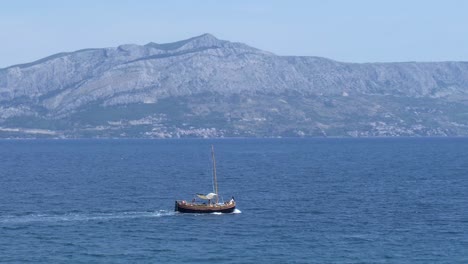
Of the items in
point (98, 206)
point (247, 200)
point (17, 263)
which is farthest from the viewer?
A: point (247, 200)

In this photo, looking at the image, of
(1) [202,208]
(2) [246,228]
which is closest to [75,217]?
(1) [202,208]

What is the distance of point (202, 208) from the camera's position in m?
149

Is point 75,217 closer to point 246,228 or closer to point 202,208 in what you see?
point 202,208

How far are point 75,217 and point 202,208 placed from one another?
22786 millimetres

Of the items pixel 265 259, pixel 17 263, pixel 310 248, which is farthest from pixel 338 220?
pixel 17 263

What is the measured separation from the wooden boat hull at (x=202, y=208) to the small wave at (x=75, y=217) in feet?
6.66

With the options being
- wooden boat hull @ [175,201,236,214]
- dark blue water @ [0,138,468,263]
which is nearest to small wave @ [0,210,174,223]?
dark blue water @ [0,138,468,263]

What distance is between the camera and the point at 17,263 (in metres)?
102

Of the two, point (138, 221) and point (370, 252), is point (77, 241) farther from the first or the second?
point (370, 252)

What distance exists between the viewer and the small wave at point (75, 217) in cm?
13751

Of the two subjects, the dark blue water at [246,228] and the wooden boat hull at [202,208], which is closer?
the dark blue water at [246,228]

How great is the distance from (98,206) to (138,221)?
956 inches

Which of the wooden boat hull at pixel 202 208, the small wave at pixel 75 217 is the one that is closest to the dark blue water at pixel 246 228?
the small wave at pixel 75 217

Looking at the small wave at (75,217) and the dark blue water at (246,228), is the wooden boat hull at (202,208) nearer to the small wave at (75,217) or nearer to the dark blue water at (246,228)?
the small wave at (75,217)
